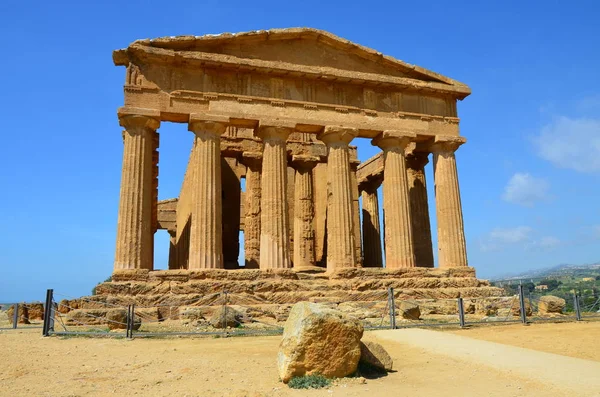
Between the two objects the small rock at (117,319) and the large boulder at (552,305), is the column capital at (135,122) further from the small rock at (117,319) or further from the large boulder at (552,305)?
the large boulder at (552,305)

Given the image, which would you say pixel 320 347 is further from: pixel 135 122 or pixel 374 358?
pixel 135 122

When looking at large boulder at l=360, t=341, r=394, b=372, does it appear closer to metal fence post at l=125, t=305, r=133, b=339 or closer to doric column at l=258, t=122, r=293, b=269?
metal fence post at l=125, t=305, r=133, b=339

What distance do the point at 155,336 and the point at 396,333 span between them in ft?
19.3

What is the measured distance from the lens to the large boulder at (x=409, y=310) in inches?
553

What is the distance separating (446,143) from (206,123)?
10.1 metres

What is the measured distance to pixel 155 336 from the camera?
11656mm

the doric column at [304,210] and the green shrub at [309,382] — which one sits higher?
the doric column at [304,210]

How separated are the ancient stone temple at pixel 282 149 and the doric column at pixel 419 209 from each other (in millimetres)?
53

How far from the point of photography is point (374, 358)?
7172mm

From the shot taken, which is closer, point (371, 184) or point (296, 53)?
point (296, 53)

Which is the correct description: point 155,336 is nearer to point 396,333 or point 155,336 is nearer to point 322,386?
point 396,333

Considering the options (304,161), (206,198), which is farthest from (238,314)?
(304,161)

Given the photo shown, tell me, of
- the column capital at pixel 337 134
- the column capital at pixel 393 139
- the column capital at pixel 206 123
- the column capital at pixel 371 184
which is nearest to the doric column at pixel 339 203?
the column capital at pixel 337 134

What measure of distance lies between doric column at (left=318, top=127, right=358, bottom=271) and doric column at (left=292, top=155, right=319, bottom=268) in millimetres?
4170
